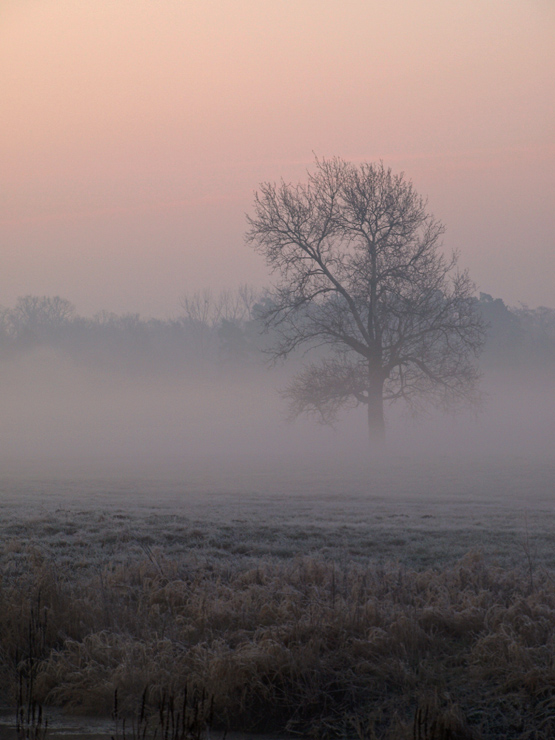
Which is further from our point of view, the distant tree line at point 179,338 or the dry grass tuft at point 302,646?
the distant tree line at point 179,338

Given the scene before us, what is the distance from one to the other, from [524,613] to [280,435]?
4022cm

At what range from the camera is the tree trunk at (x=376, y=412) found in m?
28.0

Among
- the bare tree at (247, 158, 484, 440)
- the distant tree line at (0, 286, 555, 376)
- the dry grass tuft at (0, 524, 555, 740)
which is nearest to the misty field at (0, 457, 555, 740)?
the dry grass tuft at (0, 524, 555, 740)

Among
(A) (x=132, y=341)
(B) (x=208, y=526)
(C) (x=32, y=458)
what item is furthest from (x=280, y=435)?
(A) (x=132, y=341)

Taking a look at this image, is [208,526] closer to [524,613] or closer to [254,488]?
[524,613]

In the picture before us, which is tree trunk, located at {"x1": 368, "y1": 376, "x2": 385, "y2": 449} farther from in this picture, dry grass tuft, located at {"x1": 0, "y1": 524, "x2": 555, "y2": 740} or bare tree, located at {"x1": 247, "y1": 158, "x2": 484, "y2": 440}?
dry grass tuft, located at {"x1": 0, "y1": 524, "x2": 555, "y2": 740}

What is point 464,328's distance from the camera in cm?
2630

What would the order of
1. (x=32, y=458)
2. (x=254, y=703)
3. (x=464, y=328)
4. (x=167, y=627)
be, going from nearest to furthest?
1. (x=254, y=703)
2. (x=167, y=627)
3. (x=464, y=328)
4. (x=32, y=458)

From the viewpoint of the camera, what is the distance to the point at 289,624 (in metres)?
6.02

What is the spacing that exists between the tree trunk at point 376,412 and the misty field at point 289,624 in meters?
17.1

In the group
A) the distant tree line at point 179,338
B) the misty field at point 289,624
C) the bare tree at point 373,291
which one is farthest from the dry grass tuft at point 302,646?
the distant tree line at point 179,338

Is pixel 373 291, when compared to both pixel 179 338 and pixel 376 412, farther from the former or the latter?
pixel 179 338

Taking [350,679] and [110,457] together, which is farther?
[110,457]

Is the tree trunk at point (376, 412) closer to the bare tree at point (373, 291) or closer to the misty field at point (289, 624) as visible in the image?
the bare tree at point (373, 291)
